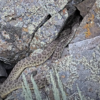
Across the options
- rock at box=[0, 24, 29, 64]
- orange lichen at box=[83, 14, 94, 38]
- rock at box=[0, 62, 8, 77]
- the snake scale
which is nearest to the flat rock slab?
orange lichen at box=[83, 14, 94, 38]

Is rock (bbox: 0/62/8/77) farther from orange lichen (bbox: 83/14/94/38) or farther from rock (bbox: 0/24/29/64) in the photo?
orange lichen (bbox: 83/14/94/38)

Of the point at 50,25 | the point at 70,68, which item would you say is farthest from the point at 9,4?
the point at 70,68

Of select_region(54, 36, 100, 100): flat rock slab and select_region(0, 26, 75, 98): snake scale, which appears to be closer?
select_region(54, 36, 100, 100): flat rock slab

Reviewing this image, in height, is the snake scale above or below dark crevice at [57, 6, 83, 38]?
below

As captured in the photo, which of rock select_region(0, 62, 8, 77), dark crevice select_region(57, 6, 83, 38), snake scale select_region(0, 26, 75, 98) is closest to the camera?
snake scale select_region(0, 26, 75, 98)

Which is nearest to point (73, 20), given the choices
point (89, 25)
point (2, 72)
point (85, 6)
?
point (85, 6)

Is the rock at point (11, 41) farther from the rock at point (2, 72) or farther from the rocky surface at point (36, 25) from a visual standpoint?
the rock at point (2, 72)

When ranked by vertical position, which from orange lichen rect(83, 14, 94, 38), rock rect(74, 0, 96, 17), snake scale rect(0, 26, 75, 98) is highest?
rock rect(74, 0, 96, 17)

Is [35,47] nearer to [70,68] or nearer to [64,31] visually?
[64,31]

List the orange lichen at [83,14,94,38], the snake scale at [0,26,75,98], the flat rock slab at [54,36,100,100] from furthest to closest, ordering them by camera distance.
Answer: the snake scale at [0,26,75,98], the orange lichen at [83,14,94,38], the flat rock slab at [54,36,100,100]

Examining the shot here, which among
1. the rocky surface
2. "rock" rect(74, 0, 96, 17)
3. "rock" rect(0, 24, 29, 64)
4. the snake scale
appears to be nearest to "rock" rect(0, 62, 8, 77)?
the rocky surface
